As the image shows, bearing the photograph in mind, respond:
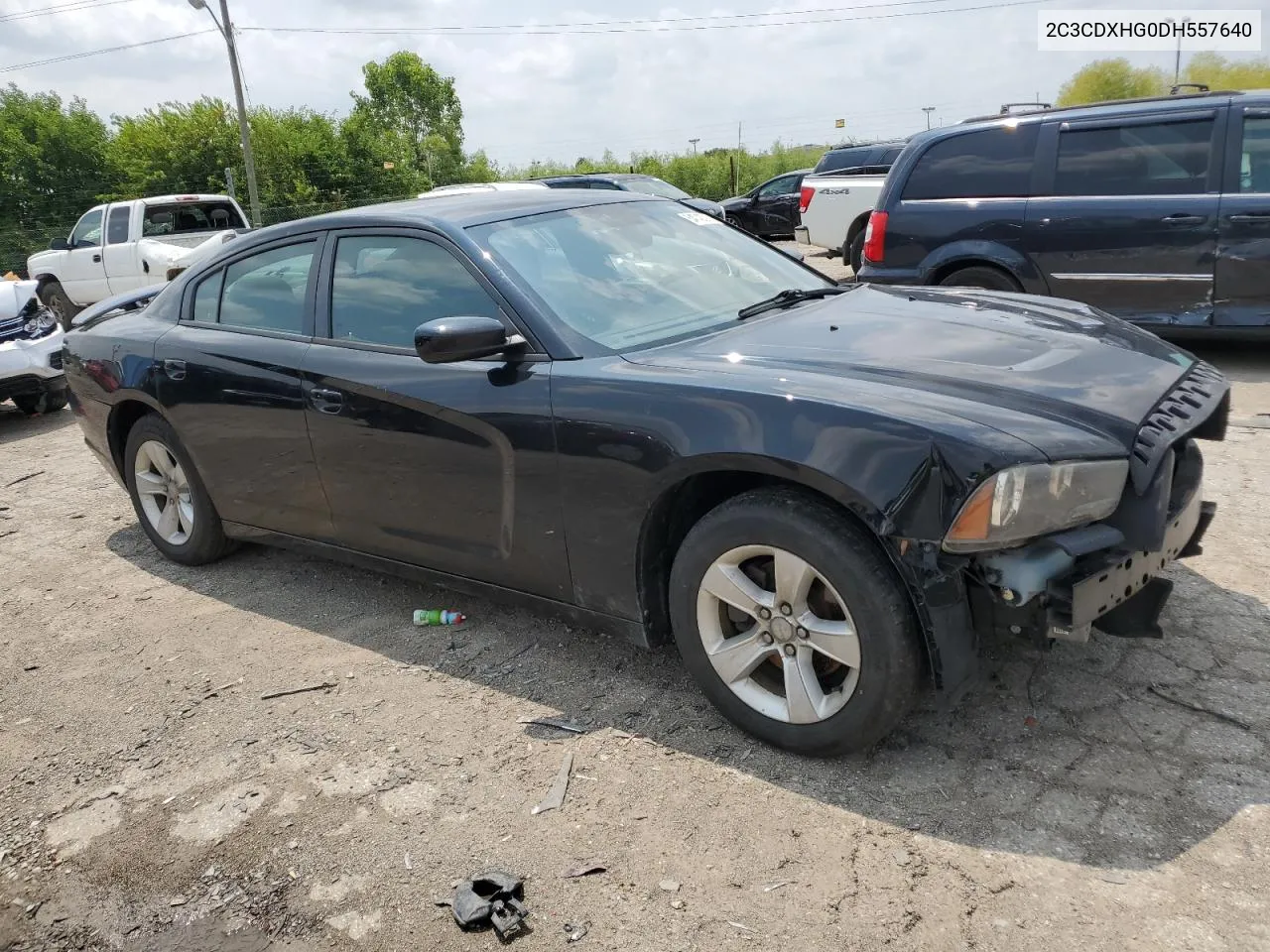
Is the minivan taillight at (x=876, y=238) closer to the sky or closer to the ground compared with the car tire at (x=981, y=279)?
closer to the sky

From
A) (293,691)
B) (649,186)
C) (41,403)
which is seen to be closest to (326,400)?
(293,691)

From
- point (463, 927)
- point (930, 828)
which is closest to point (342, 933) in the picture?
point (463, 927)

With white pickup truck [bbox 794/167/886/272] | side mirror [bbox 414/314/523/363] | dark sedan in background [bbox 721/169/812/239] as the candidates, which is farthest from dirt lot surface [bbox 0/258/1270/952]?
dark sedan in background [bbox 721/169/812/239]

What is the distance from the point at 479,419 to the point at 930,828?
1.84 m

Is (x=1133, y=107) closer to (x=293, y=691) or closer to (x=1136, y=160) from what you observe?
(x=1136, y=160)

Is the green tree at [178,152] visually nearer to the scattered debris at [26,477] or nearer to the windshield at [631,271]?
the scattered debris at [26,477]

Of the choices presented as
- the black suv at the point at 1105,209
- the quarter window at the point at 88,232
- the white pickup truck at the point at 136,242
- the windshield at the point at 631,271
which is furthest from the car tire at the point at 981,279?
the quarter window at the point at 88,232

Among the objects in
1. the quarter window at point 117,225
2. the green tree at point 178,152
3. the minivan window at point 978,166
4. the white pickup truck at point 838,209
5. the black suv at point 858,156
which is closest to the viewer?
the minivan window at point 978,166

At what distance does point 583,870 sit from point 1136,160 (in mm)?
6537

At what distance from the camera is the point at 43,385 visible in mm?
9000

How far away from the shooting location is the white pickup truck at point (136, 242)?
43.2 feet

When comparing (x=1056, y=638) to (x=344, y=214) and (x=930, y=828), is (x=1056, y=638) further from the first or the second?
(x=344, y=214)

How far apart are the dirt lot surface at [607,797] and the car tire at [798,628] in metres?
0.16

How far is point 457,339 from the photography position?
3.13 m
